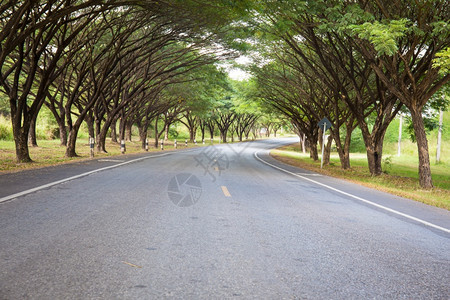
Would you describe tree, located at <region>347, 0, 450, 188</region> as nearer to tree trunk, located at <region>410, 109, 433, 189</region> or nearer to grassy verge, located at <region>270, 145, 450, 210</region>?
tree trunk, located at <region>410, 109, 433, 189</region>

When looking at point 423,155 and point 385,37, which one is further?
point 423,155

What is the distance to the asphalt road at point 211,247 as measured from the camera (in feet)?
11.5

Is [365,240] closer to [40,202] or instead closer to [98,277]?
[98,277]

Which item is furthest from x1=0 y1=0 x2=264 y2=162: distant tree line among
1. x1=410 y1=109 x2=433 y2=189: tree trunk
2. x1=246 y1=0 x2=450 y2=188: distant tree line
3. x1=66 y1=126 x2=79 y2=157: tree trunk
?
x1=410 y1=109 x2=433 y2=189: tree trunk

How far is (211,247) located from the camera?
4723 millimetres

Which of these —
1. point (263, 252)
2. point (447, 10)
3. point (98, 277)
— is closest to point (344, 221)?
point (263, 252)

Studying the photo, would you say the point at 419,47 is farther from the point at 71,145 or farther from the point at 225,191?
the point at 71,145

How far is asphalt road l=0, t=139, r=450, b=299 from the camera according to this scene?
11.5 feet

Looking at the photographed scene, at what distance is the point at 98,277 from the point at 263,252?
1970mm

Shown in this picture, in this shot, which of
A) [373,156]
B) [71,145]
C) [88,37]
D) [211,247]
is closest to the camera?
[211,247]

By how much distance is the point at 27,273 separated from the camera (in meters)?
3.65


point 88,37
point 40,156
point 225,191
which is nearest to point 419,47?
point 225,191

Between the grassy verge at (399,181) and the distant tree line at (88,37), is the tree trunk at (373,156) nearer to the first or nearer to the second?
the grassy verge at (399,181)

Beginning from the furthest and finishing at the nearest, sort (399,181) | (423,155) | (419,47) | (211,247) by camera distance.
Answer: (399,181) < (419,47) < (423,155) < (211,247)
